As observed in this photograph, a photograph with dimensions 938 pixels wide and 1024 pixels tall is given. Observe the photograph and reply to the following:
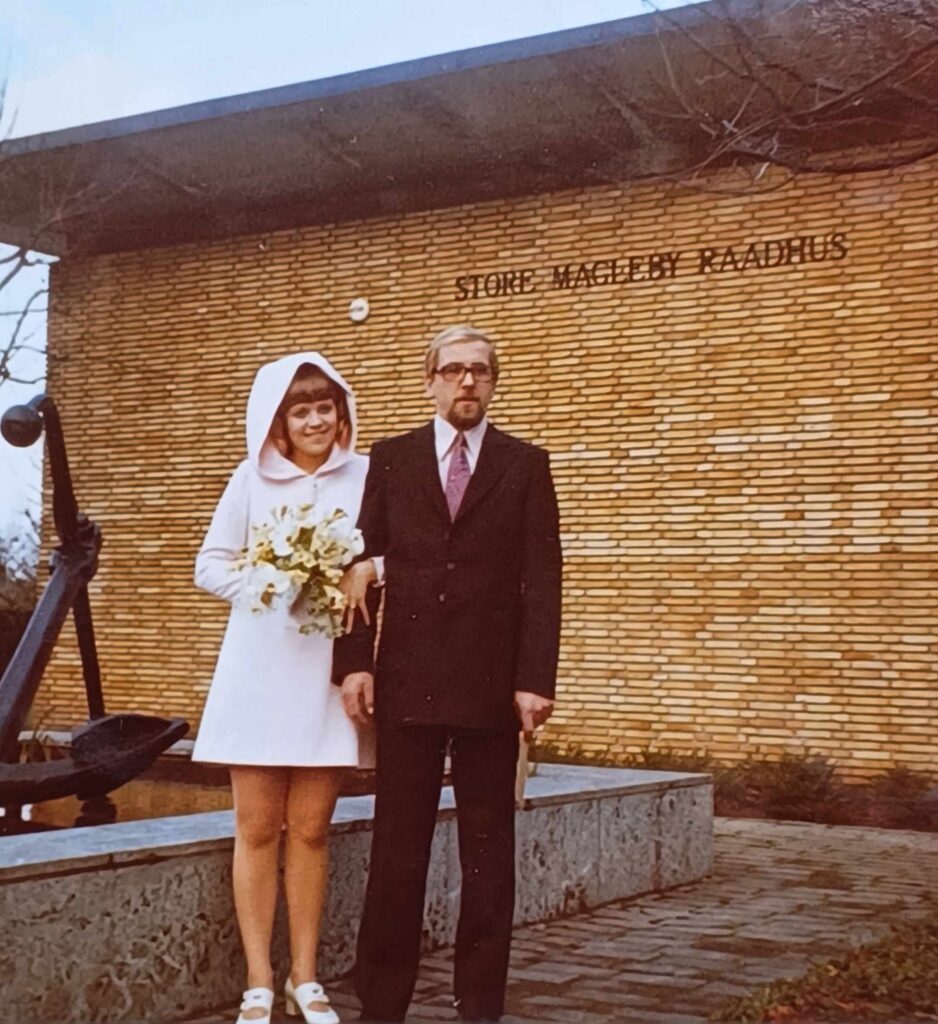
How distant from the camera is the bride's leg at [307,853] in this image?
384 centimetres

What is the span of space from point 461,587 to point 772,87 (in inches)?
164

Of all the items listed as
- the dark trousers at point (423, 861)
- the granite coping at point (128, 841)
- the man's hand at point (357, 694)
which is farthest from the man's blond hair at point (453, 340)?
the granite coping at point (128, 841)

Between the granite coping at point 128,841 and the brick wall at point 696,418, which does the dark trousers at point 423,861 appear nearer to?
the granite coping at point 128,841

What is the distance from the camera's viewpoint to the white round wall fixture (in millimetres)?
13562

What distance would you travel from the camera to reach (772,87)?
22.9ft

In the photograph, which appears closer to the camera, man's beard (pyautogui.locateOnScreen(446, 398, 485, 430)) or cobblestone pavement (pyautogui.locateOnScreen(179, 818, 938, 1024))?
man's beard (pyautogui.locateOnScreen(446, 398, 485, 430))

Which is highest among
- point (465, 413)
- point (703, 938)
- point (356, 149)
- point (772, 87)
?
point (356, 149)

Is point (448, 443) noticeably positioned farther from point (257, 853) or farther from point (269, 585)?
point (257, 853)

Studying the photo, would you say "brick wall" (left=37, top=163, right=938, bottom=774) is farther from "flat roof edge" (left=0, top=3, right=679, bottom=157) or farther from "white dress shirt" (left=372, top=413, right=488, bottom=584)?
"white dress shirt" (left=372, top=413, right=488, bottom=584)

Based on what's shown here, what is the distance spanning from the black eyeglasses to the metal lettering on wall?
7860mm

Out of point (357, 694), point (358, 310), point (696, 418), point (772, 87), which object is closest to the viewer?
point (357, 694)

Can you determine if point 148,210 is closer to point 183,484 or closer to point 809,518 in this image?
point 183,484

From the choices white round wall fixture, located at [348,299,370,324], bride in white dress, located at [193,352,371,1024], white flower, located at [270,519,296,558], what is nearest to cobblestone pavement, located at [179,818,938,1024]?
bride in white dress, located at [193,352,371,1024]

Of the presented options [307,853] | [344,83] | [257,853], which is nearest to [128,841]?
[257,853]
